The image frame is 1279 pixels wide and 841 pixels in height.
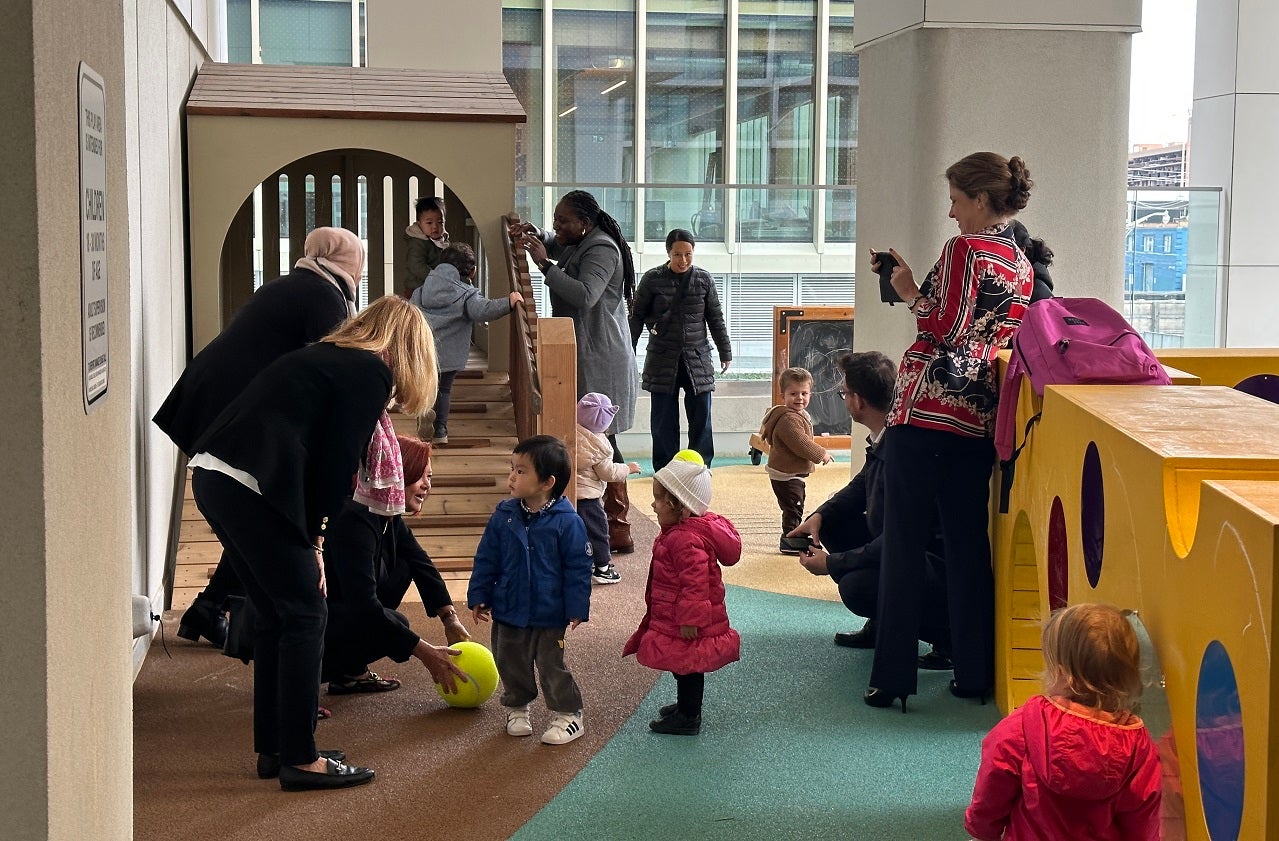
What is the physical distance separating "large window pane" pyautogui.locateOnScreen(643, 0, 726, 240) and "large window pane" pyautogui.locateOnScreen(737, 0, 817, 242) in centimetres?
31

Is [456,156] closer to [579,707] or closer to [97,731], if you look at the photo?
[579,707]

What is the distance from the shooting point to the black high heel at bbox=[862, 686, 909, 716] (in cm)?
557

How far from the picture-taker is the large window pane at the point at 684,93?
57.0ft

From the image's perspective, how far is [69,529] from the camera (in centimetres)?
237

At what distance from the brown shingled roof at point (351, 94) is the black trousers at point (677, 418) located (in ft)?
6.74

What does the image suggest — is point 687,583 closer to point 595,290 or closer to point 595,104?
point 595,290

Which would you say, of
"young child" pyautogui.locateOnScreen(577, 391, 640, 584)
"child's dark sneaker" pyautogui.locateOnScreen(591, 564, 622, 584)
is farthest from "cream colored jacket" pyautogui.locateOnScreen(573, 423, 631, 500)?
"child's dark sneaker" pyautogui.locateOnScreen(591, 564, 622, 584)

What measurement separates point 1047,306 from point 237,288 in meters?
7.13

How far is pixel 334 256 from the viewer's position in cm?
530

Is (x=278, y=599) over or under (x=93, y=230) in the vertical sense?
under

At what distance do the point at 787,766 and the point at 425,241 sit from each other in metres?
5.47

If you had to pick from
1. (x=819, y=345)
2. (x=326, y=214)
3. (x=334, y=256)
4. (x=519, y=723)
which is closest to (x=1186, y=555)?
(x=519, y=723)

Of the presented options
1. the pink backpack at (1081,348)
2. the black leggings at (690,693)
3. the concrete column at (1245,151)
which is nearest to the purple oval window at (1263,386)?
the pink backpack at (1081,348)

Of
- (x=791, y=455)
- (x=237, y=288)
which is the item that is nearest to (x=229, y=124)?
(x=237, y=288)
